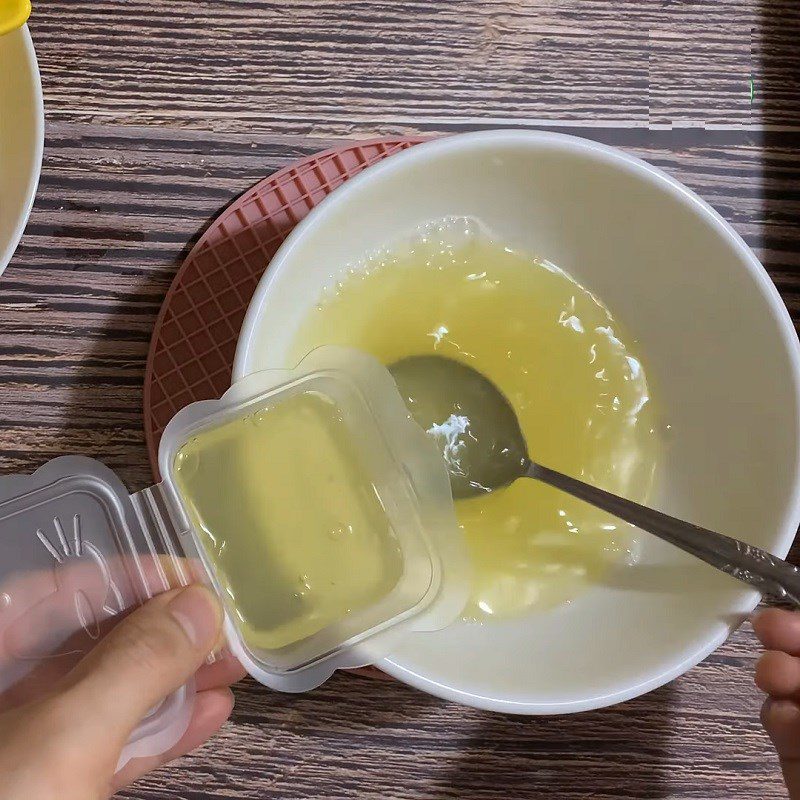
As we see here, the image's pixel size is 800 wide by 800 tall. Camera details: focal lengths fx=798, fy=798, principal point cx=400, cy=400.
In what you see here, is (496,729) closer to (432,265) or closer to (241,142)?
(432,265)

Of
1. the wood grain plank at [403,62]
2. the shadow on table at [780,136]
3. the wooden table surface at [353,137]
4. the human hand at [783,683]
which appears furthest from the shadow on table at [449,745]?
the wood grain plank at [403,62]

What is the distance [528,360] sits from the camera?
79cm

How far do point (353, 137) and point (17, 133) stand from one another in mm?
324

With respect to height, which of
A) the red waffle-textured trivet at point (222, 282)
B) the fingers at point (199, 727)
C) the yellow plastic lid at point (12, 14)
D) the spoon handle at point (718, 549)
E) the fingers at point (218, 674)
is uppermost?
the yellow plastic lid at point (12, 14)

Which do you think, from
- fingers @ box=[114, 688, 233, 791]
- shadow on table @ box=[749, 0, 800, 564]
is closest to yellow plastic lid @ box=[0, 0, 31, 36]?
fingers @ box=[114, 688, 233, 791]

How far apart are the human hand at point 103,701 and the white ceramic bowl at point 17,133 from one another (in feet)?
1.09

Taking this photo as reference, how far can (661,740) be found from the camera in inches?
32.4

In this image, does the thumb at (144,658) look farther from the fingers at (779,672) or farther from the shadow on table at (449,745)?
the fingers at (779,672)

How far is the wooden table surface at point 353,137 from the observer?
0.80m

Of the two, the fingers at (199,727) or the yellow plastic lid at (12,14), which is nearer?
the yellow plastic lid at (12,14)

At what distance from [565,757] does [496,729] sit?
8 centimetres

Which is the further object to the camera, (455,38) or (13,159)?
(455,38)

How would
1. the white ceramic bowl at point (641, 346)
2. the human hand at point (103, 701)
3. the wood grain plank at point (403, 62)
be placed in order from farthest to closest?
the wood grain plank at point (403, 62)
the white ceramic bowl at point (641, 346)
the human hand at point (103, 701)

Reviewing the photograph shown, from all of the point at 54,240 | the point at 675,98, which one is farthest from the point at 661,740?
the point at 54,240
